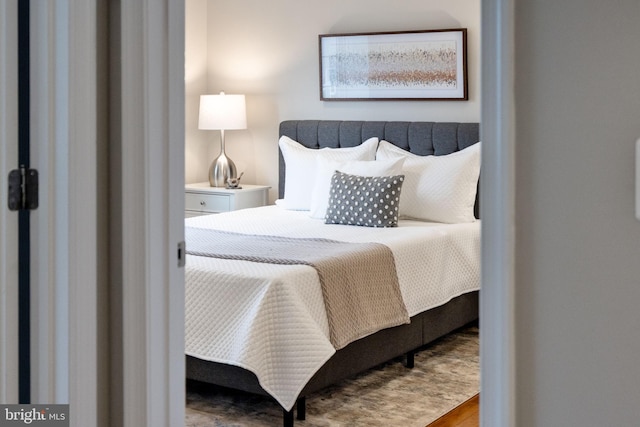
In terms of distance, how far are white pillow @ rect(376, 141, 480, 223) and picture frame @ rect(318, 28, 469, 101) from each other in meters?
0.58

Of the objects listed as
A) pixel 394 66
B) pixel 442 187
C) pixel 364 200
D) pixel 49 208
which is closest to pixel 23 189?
pixel 49 208

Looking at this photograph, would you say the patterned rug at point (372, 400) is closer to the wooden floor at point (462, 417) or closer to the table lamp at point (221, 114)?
the wooden floor at point (462, 417)

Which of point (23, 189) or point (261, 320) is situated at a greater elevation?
point (23, 189)

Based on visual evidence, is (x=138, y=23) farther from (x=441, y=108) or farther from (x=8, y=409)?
(x=441, y=108)

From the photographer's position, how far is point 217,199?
20.0ft

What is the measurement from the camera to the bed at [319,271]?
139 inches

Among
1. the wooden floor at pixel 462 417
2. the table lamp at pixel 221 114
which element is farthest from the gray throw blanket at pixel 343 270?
the table lamp at pixel 221 114

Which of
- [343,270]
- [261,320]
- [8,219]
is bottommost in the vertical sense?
[261,320]

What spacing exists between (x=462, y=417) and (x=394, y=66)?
2.71 meters

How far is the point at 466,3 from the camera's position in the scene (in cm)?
548

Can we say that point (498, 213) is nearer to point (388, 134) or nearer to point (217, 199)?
point (388, 134)

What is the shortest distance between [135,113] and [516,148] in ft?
3.08

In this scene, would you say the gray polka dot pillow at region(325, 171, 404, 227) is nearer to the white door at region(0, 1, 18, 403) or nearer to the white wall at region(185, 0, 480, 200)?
the white wall at region(185, 0, 480, 200)

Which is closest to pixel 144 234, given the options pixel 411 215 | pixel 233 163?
pixel 411 215
